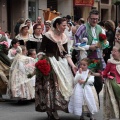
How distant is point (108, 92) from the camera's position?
7.35 metres

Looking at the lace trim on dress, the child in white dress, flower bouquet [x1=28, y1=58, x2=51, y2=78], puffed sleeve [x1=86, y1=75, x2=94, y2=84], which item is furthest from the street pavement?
the lace trim on dress

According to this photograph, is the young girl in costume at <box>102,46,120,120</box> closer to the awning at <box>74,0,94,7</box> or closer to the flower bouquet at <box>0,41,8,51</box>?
the flower bouquet at <box>0,41,8,51</box>

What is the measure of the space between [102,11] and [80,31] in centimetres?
2993

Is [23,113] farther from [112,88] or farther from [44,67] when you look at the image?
[112,88]

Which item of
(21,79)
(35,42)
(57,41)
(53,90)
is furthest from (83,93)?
(35,42)

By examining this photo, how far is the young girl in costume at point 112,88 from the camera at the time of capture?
730 centimetres

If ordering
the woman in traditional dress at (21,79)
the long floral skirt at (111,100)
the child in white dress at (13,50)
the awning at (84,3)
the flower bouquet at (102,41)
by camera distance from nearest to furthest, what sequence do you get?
the long floral skirt at (111,100) → the flower bouquet at (102,41) → the woman in traditional dress at (21,79) → the child in white dress at (13,50) → the awning at (84,3)

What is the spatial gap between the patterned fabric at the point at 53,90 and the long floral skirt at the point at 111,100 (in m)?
0.67

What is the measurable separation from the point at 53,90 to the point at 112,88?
100 cm

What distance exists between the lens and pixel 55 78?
7.68m

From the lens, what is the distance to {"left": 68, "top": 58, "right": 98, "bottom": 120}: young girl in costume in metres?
7.58

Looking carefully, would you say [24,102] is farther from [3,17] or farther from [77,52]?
[3,17]

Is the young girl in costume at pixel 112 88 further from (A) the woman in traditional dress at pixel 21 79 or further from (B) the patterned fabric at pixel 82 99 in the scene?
(A) the woman in traditional dress at pixel 21 79

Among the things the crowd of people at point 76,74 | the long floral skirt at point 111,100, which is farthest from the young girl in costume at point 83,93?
the long floral skirt at point 111,100
